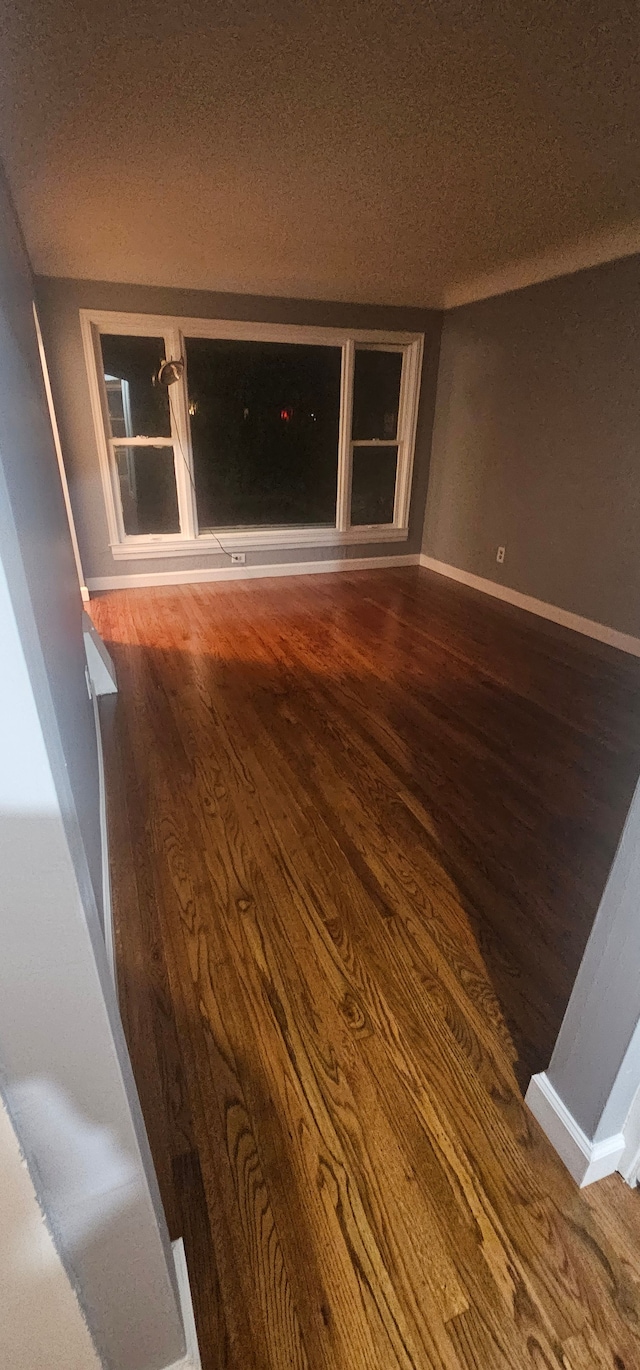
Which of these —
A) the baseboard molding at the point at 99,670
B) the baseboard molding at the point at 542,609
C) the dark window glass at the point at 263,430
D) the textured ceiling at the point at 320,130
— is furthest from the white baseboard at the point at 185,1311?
the dark window glass at the point at 263,430

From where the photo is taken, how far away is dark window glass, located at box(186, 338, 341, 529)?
4816mm

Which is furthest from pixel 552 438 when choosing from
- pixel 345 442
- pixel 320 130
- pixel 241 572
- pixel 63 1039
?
pixel 63 1039

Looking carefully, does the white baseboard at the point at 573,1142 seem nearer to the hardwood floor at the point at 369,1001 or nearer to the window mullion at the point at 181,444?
the hardwood floor at the point at 369,1001

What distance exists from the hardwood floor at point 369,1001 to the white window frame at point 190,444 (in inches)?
83.7

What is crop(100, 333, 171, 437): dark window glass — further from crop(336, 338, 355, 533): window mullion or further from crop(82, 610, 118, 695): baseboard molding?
crop(82, 610, 118, 695): baseboard molding

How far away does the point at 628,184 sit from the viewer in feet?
8.78

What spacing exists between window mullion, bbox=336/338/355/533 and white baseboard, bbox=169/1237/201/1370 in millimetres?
4877

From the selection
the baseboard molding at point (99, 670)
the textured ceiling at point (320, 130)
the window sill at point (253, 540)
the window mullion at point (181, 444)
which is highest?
the textured ceiling at point (320, 130)

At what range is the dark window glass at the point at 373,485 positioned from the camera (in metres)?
5.27

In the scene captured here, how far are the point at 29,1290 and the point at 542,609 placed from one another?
429 cm

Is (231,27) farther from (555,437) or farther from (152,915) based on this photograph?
(555,437)

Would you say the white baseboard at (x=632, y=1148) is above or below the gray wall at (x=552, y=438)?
below

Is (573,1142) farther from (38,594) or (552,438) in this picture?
(552,438)

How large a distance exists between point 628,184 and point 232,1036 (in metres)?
3.71
